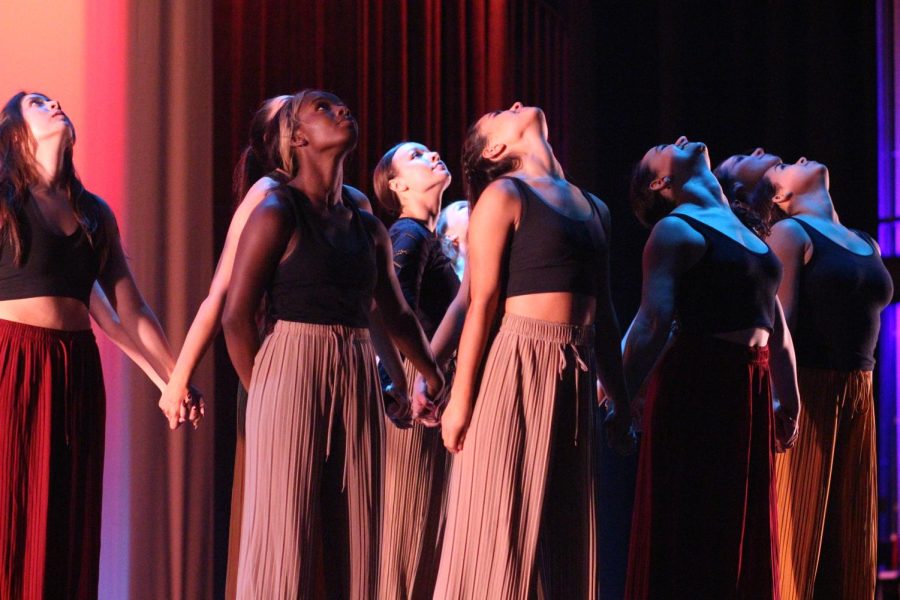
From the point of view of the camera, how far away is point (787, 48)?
676 centimetres

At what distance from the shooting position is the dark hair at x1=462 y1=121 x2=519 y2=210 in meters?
3.46

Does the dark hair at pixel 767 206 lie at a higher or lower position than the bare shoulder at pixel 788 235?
higher

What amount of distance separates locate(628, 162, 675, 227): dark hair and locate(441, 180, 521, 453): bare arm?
3.61 feet

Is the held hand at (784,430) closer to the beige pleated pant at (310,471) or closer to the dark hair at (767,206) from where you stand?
the dark hair at (767,206)

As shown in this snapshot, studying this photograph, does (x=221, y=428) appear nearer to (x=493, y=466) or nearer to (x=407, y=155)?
(x=407, y=155)

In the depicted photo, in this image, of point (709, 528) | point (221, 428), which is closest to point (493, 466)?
point (709, 528)

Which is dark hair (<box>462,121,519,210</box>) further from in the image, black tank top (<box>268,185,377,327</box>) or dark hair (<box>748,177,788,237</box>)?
dark hair (<box>748,177,788,237</box>)

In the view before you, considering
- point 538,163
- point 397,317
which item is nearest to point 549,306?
point 538,163

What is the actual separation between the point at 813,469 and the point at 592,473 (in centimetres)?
153

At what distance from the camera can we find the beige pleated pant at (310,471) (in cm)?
316

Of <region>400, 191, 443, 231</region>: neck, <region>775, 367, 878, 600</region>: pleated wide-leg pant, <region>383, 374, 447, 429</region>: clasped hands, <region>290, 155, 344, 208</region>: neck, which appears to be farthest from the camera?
<region>400, 191, 443, 231</region>: neck

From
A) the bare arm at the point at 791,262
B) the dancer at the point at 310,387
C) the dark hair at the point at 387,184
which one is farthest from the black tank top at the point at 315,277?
the bare arm at the point at 791,262

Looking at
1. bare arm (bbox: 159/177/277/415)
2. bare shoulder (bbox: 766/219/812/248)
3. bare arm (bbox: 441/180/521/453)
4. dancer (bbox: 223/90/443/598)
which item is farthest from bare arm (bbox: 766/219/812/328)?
bare arm (bbox: 159/177/277/415)

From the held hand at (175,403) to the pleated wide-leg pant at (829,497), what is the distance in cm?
226
